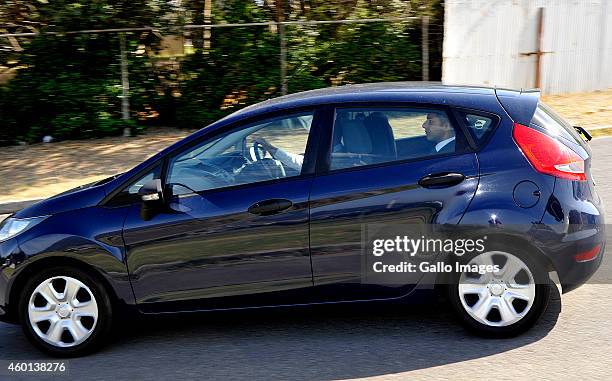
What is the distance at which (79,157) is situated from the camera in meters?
12.0

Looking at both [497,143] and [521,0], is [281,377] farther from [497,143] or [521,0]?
[521,0]

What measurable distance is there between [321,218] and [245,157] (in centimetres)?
66

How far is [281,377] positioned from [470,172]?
64.9 inches

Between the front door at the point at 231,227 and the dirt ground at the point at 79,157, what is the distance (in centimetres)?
509

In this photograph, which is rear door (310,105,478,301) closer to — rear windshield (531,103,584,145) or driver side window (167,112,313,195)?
driver side window (167,112,313,195)

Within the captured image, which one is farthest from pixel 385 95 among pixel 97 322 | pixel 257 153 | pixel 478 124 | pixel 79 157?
pixel 79 157

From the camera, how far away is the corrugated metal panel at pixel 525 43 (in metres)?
14.5

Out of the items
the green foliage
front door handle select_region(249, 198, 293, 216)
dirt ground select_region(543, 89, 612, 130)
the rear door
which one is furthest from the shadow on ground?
the green foliage

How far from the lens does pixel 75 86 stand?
42.9 ft

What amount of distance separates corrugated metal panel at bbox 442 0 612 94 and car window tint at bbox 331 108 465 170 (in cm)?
917

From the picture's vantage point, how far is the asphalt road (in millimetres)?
5039

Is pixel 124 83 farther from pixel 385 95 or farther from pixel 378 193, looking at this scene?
pixel 378 193

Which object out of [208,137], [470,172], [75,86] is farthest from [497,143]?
[75,86]

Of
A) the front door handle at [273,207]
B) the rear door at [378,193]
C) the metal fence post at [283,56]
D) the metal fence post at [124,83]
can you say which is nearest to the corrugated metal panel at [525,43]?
the metal fence post at [283,56]
